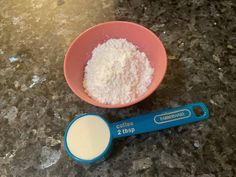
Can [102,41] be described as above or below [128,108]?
above

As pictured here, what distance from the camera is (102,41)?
2.91 ft

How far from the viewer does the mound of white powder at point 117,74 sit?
78 centimetres

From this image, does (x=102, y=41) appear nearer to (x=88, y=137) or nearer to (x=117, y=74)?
(x=117, y=74)

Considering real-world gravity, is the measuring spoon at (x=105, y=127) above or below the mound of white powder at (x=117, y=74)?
below

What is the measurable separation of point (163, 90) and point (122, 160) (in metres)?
0.23

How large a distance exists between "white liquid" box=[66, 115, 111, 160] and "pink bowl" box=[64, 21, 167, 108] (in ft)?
0.20

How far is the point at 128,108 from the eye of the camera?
2.73ft

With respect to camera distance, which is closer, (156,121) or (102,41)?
(156,121)

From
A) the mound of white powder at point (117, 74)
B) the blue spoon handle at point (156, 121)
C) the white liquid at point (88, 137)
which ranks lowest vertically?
the blue spoon handle at point (156, 121)

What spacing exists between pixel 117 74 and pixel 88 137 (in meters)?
0.18

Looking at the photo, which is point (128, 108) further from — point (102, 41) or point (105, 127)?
point (102, 41)

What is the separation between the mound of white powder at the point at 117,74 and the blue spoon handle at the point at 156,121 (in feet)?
0.19

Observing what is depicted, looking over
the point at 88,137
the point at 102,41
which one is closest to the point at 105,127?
the point at 88,137

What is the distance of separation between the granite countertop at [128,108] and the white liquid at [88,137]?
5 centimetres
